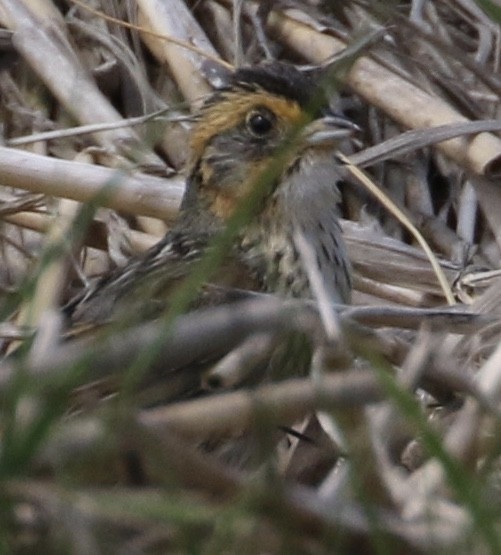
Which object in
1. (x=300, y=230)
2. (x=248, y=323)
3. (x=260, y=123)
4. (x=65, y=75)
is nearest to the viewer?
(x=248, y=323)

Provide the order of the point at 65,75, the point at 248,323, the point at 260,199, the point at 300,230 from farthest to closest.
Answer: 1. the point at 65,75
2. the point at 300,230
3. the point at 260,199
4. the point at 248,323

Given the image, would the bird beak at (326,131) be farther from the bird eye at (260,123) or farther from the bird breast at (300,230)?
the bird eye at (260,123)

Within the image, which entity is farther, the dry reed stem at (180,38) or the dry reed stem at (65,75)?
the dry reed stem at (180,38)

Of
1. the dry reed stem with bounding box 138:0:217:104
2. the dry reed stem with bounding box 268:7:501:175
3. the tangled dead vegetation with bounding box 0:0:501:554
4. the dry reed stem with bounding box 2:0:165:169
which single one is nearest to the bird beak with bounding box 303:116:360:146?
the tangled dead vegetation with bounding box 0:0:501:554

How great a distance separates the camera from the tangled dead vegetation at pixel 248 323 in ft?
5.32

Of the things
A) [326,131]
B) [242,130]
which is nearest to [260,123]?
[242,130]

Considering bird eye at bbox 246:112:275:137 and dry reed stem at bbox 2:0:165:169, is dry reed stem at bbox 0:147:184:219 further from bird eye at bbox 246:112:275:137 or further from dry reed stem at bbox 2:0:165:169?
bird eye at bbox 246:112:275:137

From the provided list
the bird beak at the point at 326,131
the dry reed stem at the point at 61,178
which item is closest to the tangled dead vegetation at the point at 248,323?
the dry reed stem at the point at 61,178

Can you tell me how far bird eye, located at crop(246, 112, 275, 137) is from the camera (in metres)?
3.33

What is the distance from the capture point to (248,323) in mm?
1685

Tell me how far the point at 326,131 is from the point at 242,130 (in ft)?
0.74

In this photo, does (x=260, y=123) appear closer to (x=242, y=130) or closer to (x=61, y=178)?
(x=242, y=130)

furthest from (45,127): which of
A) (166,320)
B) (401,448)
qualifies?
(166,320)

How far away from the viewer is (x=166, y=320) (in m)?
1.63
